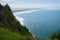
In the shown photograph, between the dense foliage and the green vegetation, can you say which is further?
the dense foliage

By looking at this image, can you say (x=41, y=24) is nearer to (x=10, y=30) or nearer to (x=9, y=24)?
(x=9, y=24)

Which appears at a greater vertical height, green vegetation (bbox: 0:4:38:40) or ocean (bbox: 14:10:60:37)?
green vegetation (bbox: 0:4:38:40)

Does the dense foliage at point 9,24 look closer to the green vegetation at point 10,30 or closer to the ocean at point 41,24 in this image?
the green vegetation at point 10,30

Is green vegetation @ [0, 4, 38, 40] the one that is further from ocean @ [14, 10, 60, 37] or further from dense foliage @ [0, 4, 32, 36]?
ocean @ [14, 10, 60, 37]

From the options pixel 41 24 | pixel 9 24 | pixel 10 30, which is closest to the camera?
pixel 10 30

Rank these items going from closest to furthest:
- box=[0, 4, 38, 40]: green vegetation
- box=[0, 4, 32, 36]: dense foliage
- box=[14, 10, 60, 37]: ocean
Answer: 1. box=[0, 4, 38, 40]: green vegetation
2. box=[14, 10, 60, 37]: ocean
3. box=[0, 4, 32, 36]: dense foliage

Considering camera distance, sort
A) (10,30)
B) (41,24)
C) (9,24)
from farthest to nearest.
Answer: (41,24), (9,24), (10,30)

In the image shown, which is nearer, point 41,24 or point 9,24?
point 9,24

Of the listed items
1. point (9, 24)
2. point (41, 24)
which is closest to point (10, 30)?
point (9, 24)

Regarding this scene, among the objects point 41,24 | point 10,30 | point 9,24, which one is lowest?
point 41,24

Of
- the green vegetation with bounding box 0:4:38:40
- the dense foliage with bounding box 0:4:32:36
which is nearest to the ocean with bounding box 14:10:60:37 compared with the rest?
the green vegetation with bounding box 0:4:38:40

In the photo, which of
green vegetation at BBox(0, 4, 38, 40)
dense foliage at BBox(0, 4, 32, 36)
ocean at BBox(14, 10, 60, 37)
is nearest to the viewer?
green vegetation at BBox(0, 4, 38, 40)

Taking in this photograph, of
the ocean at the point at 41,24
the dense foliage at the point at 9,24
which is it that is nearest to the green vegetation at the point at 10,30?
the dense foliage at the point at 9,24

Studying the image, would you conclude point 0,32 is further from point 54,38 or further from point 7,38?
point 54,38
